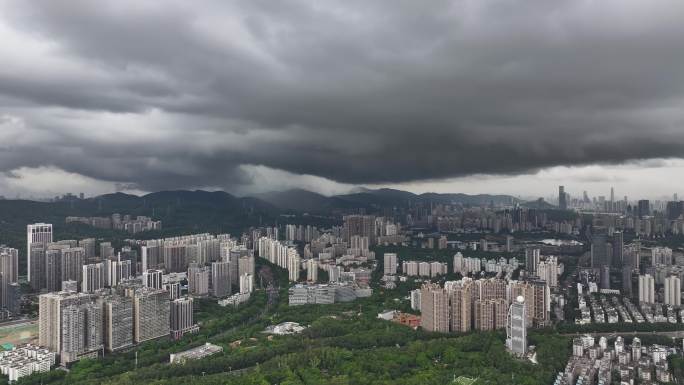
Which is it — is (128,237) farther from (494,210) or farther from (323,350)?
(494,210)

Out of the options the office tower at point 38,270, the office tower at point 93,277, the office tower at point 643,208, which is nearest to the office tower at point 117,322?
the office tower at point 93,277

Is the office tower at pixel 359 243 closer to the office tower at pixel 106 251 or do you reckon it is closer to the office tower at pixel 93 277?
the office tower at pixel 106 251

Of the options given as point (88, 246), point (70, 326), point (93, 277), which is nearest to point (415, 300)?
point (70, 326)

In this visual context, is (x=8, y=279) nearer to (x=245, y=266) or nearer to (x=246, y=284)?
(x=246, y=284)

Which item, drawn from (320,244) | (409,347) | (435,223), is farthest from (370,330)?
(435,223)

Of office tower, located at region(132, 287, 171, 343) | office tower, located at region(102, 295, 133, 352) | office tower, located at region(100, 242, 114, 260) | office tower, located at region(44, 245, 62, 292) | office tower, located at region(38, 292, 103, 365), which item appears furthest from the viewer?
office tower, located at region(100, 242, 114, 260)

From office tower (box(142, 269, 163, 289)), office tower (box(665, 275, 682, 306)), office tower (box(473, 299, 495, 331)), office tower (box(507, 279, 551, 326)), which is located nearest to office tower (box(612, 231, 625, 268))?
office tower (box(665, 275, 682, 306))

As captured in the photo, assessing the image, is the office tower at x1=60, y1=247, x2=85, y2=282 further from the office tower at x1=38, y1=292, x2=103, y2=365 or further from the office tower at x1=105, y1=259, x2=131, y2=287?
the office tower at x1=38, y1=292, x2=103, y2=365

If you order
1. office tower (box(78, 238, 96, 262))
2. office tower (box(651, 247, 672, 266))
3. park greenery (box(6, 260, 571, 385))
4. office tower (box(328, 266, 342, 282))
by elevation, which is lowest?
park greenery (box(6, 260, 571, 385))
